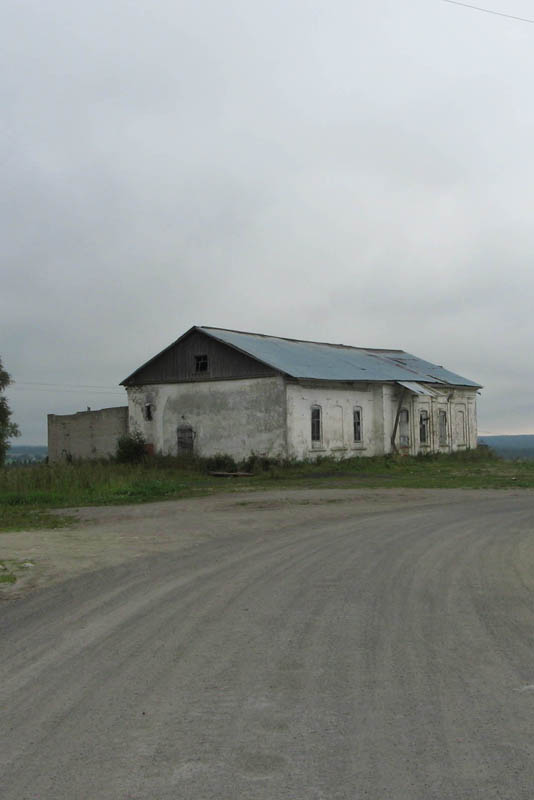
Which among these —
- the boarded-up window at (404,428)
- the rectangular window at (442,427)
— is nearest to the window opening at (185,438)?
the boarded-up window at (404,428)

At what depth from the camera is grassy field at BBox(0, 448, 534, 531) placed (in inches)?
856

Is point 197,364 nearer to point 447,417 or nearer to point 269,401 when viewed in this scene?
point 269,401

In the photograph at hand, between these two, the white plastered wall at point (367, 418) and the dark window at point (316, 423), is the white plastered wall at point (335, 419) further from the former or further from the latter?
the dark window at point (316, 423)

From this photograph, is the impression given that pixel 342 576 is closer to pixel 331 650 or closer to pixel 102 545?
pixel 331 650

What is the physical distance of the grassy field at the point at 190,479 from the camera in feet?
71.4

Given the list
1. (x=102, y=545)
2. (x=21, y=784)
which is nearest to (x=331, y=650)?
(x=21, y=784)

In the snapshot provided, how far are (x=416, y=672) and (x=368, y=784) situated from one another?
1.95 meters

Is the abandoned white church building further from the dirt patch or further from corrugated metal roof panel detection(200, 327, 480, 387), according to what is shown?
the dirt patch

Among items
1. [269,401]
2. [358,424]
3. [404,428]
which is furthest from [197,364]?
[404,428]

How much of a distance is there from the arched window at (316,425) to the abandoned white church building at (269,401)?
0.15ft

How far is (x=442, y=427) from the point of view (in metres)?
45.8

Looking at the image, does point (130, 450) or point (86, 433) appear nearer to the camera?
point (130, 450)

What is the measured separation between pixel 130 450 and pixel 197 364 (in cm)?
515

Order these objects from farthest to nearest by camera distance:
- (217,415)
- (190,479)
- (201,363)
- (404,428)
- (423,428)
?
(423,428), (404,428), (201,363), (217,415), (190,479)
